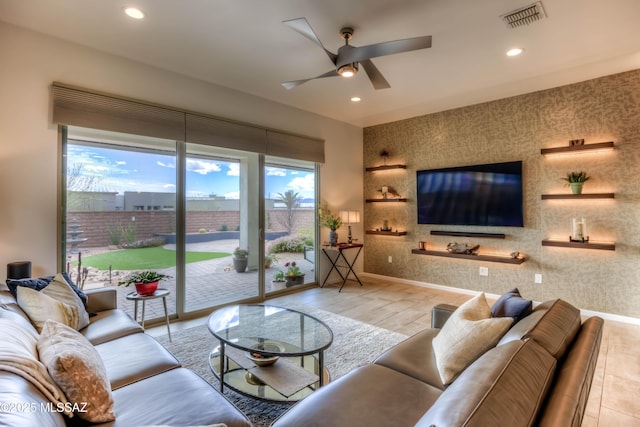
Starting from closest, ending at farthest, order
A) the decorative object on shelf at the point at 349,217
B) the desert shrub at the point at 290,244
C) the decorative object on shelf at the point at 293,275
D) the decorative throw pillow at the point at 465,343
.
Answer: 1. the decorative throw pillow at the point at 465,343
2. the desert shrub at the point at 290,244
3. the decorative object on shelf at the point at 293,275
4. the decorative object on shelf at the point at 349,217

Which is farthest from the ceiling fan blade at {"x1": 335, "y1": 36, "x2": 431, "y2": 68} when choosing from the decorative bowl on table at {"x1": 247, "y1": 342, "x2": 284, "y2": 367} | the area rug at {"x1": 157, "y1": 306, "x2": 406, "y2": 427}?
the area rug at {"x1": 157, "y1": 306, "x2": 406, "y2": 427}

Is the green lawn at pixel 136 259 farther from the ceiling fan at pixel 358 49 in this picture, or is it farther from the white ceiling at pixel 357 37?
the ceiling fan at pixel 358 49

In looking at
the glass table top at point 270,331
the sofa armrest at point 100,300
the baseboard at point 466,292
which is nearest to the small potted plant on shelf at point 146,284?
the sofa armrest at point 100,300

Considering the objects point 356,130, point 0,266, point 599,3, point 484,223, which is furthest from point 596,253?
point 0,266

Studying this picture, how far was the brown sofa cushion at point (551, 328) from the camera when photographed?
48.3 inches

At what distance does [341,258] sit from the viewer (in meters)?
5.66

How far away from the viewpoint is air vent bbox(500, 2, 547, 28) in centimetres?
248

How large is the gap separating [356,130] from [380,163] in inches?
31.7

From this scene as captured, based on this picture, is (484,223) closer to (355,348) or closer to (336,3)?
(355,348)

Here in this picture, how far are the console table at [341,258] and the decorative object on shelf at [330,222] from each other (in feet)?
0.44

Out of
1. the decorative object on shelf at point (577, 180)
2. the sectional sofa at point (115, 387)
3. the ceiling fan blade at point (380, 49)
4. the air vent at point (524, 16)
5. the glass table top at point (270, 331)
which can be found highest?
the air vent at point (524, 16)

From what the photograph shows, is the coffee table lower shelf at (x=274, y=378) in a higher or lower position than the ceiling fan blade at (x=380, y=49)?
lower

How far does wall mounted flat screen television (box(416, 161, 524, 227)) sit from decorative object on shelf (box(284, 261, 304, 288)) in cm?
221

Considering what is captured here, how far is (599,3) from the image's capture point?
244 cm
